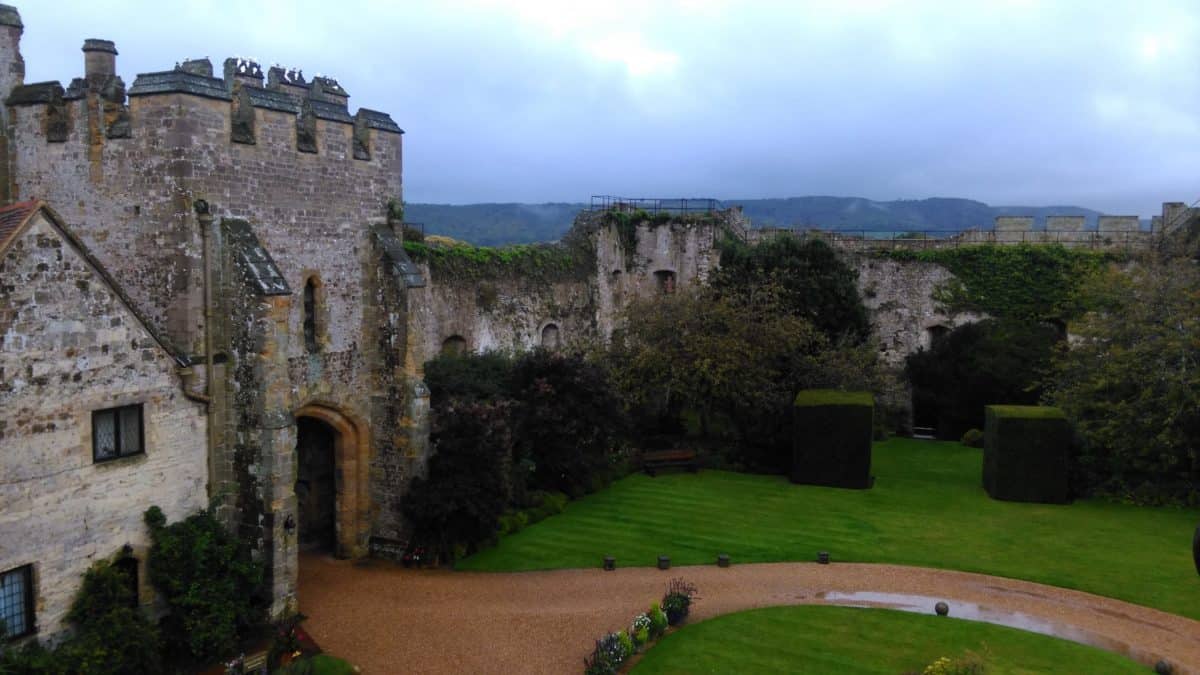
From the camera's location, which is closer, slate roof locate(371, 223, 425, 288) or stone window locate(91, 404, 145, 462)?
stone window locate(91, 404, 145, 462)

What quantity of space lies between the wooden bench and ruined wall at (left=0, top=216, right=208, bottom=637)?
13.6 meters

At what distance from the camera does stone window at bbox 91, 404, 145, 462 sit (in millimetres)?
12211

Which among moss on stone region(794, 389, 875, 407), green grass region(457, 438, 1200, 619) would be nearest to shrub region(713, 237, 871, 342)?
moss on stone region(794, 389, 875, 407)

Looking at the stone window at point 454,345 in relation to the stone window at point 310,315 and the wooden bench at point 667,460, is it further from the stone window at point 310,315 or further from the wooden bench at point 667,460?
the stone window at point 310,315

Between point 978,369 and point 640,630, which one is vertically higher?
point 978,369

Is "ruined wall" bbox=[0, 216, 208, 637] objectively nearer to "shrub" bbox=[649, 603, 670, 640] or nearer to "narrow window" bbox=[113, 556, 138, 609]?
"narrow window" bbox=[113, 556, 138, 609]

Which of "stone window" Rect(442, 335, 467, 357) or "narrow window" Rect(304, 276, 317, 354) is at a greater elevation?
"narrow window" Rect(304, 276, 317, 354)

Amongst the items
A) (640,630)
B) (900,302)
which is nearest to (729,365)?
(640,630)

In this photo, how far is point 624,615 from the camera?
49.0 feet

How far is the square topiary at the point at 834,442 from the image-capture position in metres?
23.0

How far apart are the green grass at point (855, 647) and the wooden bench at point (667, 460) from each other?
9.64 m

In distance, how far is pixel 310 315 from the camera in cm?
1655

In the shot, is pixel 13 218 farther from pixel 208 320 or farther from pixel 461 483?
pixel 461 483

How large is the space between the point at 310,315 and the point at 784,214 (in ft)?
277
